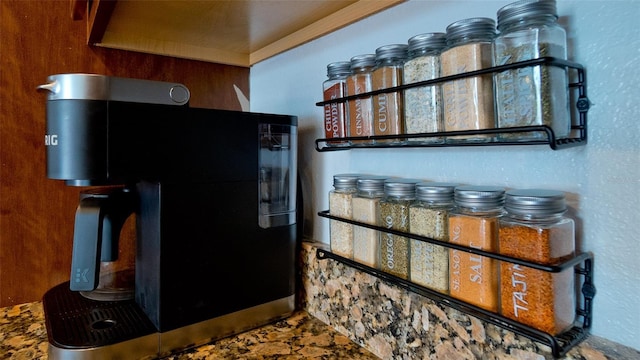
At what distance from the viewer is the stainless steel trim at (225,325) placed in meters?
0.66

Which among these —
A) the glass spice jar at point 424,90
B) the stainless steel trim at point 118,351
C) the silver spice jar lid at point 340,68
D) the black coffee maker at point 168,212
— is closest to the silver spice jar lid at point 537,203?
the glass spice jar at point 424,90

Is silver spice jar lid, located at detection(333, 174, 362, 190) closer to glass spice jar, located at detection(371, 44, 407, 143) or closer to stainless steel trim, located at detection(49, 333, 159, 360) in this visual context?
glass spice jar, located at detection(371, 44, 407, 143)

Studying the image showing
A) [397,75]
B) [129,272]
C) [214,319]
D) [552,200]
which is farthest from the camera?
[129,272]

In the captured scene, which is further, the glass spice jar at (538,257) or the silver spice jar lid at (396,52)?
the silver spice jar lid at (396,52)

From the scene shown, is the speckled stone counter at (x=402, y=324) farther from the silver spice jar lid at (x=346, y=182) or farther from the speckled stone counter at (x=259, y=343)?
the silver spice jar lid at (x=346, y=182)

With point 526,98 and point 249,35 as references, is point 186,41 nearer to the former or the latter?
point 249,35

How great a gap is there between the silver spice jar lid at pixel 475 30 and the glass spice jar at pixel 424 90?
42 mm

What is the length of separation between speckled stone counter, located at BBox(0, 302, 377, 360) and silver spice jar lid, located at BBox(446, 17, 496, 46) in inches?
20.8

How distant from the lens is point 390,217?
59 centimetres

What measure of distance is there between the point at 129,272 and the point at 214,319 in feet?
0.88

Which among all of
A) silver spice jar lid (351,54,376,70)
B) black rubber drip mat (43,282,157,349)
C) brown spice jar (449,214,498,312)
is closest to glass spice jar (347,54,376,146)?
silver spice jar lid (351,54,376,70)

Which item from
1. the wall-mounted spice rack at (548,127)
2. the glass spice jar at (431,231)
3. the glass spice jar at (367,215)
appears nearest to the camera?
the wall-mounted spice rack at (548,127)

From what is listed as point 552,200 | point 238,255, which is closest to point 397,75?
point 552,200

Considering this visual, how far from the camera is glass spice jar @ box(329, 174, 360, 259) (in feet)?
2.19
